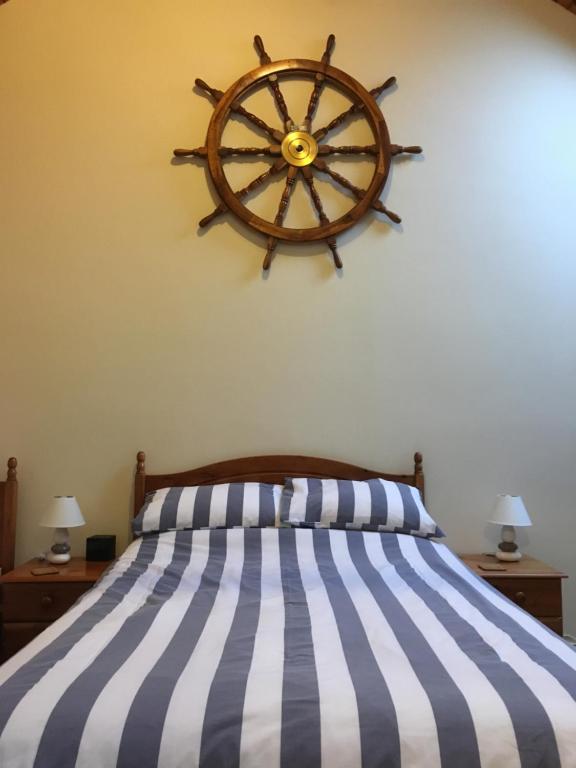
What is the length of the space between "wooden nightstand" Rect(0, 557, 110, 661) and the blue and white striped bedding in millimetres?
492

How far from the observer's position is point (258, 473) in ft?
9.59

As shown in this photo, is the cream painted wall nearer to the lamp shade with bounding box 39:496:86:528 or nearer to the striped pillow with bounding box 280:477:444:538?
the lamp shade with bounding box 39:496:86:528

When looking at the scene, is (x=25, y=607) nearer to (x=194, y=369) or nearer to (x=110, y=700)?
(x=194, y=369)

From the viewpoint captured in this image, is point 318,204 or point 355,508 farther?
point 318,204

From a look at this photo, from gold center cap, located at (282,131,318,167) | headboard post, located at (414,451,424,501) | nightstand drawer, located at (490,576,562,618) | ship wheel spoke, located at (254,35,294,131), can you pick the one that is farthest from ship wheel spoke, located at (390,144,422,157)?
nightstand drawer, located at (490,576,562,618)

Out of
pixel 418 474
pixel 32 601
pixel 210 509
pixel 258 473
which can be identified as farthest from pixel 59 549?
pixel 418 474

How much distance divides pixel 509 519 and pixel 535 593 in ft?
1.01

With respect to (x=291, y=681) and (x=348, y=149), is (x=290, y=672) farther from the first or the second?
(x=348, y=149)

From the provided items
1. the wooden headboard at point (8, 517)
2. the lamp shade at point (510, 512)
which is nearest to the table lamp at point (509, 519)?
the lamp shade at point (510, 512)

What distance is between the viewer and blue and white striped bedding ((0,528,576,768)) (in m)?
1.22

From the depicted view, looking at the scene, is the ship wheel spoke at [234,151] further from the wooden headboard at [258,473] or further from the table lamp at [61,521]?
the table lamp at [61,521]

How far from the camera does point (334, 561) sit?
7.80 feet

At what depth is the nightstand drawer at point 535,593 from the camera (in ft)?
8.70

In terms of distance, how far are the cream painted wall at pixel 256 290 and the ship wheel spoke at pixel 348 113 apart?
0.23 ft
